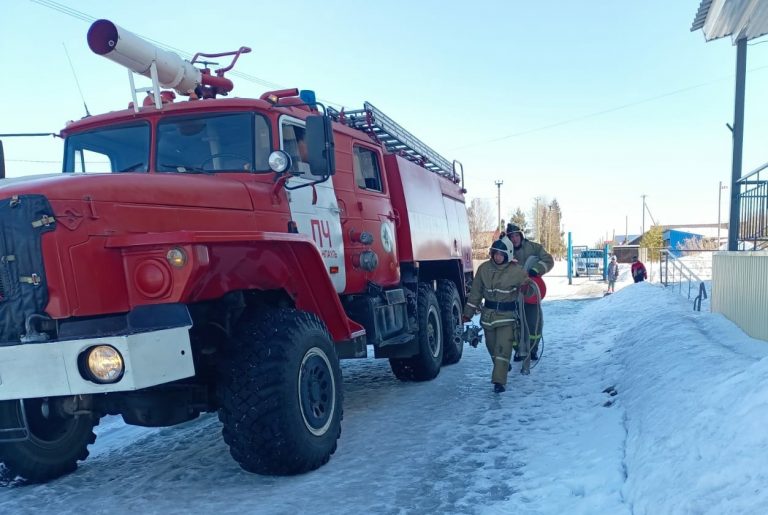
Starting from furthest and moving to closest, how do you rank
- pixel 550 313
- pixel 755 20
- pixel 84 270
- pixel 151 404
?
pixel 550 313
pixel 755 20
pixel 151 404
pixel 84 270

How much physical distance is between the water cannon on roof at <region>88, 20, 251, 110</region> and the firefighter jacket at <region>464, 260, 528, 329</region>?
351cm

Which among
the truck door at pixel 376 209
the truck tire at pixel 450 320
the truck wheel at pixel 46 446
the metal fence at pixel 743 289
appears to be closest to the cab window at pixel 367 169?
the truck door at pixel 376 209

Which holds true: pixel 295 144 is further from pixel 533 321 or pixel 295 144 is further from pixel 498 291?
pixel 533 321

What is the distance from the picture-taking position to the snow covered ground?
10.9ft

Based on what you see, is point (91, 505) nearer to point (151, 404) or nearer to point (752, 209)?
point (151, 404)

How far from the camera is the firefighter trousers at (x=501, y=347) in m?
6.61

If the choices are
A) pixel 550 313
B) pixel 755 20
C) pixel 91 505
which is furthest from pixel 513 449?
pixel 550 313

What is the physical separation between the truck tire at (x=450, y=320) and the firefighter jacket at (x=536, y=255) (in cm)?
108

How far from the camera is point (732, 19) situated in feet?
27.7

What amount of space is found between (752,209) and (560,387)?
13.4 ft

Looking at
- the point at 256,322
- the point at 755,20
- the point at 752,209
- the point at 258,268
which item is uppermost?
the point at 755,20

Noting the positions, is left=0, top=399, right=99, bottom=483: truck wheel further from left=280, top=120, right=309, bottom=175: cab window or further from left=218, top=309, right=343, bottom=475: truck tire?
left=280, top=120, right=309, bottom=175: cab window

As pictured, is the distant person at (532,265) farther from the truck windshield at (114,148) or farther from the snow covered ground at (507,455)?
the truck windshield at (114,148)

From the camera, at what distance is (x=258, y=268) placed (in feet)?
13.5
